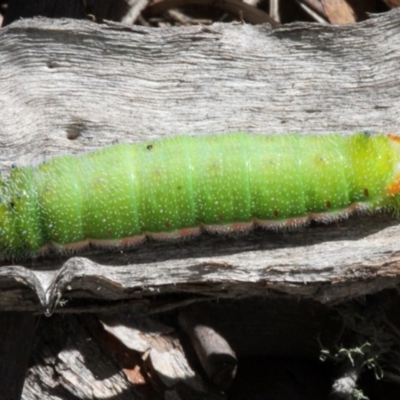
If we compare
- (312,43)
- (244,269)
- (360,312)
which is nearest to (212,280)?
(244,269)

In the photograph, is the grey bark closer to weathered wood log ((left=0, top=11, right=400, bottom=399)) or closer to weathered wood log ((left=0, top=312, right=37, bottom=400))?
weathered wood log ((left=0, top=11, right=400, bottom=399))

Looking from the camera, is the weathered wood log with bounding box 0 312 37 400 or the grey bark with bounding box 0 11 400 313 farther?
the grey bark with bounding box 0 11 400 313

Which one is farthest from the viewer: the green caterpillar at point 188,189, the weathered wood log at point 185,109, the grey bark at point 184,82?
the grey bark at point 184,82

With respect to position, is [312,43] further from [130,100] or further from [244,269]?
[244,269]

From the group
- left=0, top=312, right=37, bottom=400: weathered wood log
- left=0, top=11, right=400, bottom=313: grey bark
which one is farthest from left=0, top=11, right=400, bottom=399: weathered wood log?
left=0, top=312, right=37, bottom=400: weathered wood log

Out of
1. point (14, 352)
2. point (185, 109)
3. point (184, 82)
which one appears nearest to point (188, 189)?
point (185, 109)

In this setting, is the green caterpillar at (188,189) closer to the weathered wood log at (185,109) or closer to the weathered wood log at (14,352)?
the weathered wood log at (185,109)

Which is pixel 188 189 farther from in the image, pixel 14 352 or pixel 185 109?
pixel 14 352

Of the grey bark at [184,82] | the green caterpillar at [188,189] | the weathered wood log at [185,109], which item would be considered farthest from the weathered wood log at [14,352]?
the grey bark at [184,82]
